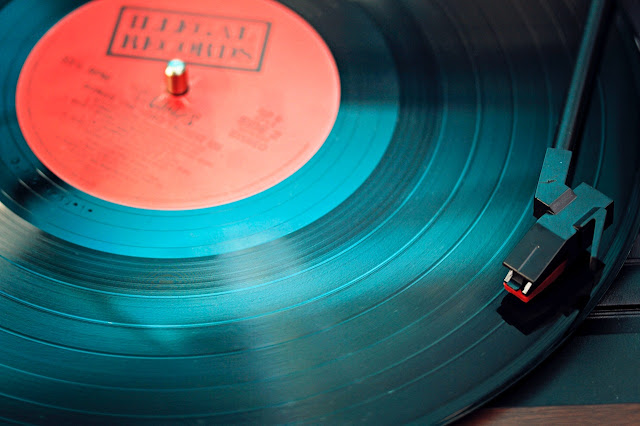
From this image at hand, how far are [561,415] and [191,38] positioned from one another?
2.74ft

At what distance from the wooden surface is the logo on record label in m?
0.68

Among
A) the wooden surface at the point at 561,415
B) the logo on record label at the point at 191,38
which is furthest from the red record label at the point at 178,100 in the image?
the wooden surface at the point at 561,415

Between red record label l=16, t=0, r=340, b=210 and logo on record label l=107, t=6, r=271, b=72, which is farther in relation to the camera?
logo on record label l=107, t=6, r=271, b=72

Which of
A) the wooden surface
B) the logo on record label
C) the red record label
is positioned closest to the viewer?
the wooden surface

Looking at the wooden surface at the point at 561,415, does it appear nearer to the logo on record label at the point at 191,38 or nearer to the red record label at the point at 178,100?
the red record label at the point at 178,100

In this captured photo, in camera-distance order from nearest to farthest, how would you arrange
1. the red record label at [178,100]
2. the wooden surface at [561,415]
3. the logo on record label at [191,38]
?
the wooden surface at [561,415], the red record label at [178,100], the logo on record label at [191,38]

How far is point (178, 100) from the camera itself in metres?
1.23

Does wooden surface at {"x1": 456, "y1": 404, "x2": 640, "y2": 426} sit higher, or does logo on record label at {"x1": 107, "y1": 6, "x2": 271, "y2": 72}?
logo on record label at {"x1": 107, "y1": 6, "x2": 271, "y2": 72}

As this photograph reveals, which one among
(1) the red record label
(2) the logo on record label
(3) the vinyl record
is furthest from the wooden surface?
(2) the logo on record label

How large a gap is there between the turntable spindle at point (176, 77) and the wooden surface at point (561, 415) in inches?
26.6

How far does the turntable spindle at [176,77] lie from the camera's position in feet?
3.98

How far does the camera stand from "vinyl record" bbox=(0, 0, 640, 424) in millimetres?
900

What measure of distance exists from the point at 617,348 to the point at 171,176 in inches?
26.0

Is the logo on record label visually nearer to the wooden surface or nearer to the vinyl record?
the vinyl record
